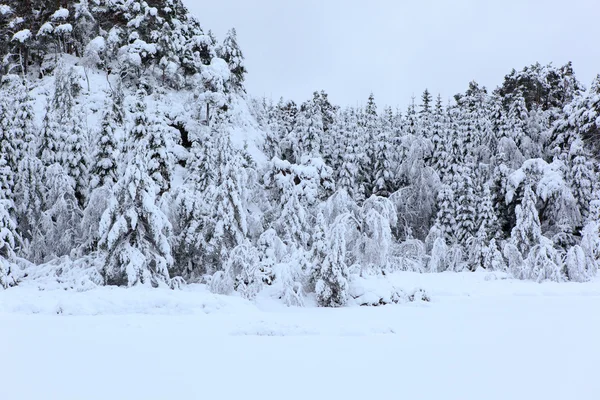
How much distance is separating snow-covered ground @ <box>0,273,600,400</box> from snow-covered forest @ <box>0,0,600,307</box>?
13.3 feet

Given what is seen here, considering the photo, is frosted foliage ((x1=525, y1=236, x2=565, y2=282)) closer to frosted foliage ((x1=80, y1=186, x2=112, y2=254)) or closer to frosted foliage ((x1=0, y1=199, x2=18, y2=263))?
frosted foliage ((x1=80, y1=186, x2=112, y2=254))

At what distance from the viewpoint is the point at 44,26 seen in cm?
3788

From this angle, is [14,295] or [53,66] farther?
[53,66]

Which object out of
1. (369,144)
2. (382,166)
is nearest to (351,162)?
(382,166)

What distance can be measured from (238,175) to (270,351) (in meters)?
13.0

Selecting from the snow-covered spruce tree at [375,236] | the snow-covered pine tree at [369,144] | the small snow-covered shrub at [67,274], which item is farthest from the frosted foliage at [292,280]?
the snow-covered pine tree at [369,144]

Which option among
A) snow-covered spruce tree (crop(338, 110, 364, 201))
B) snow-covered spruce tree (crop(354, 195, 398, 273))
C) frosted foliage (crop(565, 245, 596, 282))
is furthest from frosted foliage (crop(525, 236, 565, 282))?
snow-covered spruce tree (crop(338, 110, 364, 201))

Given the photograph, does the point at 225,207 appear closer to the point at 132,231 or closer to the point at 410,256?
the point at 132,231

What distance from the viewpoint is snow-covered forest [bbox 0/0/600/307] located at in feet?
58.0

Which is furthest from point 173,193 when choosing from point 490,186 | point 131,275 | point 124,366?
point 490,186

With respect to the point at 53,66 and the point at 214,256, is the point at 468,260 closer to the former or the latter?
the point at 214,256

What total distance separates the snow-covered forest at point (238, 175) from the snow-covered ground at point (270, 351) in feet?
13.3

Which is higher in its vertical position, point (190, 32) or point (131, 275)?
point (190, 32)

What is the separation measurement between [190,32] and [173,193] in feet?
97.1
